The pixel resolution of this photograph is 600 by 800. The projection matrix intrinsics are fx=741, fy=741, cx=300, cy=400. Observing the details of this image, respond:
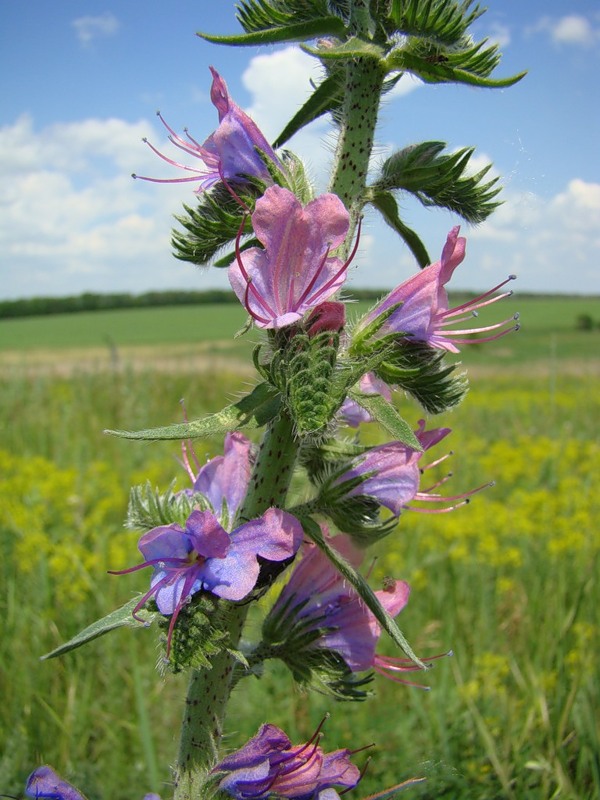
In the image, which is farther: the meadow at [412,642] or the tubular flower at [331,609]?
the meadow at [412,642]

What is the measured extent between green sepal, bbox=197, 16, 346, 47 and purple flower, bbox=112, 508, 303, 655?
873 mm

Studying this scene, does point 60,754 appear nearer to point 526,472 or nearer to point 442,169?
point 442,169

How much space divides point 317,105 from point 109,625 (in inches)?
45.5

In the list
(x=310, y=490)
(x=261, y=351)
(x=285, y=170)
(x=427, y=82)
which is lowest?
(x=310, y=490)

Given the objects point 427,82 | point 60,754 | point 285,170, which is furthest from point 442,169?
point 60,754

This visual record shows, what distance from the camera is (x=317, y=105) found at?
1626 millimetres

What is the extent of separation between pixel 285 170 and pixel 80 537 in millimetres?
2620

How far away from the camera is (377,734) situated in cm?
242

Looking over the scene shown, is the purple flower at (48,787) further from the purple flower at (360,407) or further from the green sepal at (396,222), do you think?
the green sepal at (396,222)

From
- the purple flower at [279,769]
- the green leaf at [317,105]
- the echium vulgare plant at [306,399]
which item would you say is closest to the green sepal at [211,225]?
the echium vulgare plant at [306,399]

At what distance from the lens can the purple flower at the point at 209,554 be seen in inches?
48.7

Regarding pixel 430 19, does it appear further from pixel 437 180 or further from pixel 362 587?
pixel 362 587

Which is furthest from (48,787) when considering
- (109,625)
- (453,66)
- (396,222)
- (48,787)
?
(453,66)

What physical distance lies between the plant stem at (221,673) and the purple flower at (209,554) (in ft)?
0.47
